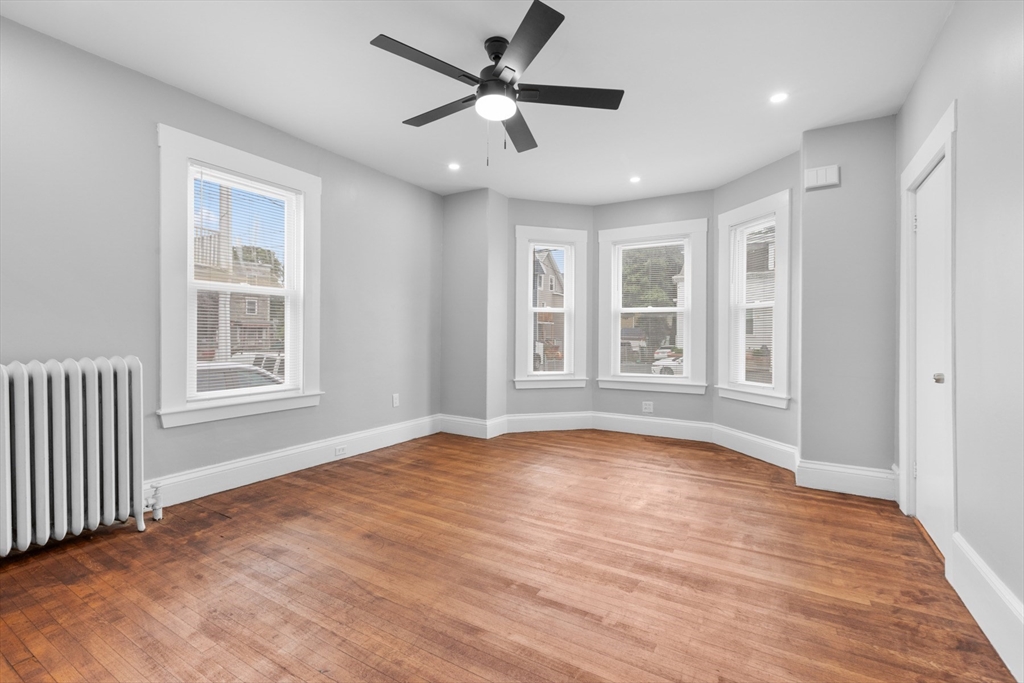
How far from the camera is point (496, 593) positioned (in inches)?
81.6

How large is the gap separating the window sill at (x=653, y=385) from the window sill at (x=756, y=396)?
0.88 feet

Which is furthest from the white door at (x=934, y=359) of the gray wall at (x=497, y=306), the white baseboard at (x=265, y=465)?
the white baseboard at (x=265, y=465)

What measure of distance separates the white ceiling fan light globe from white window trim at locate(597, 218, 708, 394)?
334 cm

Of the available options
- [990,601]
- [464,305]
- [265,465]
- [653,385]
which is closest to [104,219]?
[265,465]

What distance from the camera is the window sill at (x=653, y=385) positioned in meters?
5.19

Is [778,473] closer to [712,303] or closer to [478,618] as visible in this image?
[712,303]

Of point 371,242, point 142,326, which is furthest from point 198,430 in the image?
point 371,242

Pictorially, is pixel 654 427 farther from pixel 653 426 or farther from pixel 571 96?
pixel 571 96

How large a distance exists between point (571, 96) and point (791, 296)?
2786 millimetres

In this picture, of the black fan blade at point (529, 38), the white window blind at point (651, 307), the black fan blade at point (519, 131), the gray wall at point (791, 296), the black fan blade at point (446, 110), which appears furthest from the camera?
the white window blind at point (651, 307)

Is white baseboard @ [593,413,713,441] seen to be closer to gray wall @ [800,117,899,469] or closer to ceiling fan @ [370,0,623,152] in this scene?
gray wall @ [800,117,899,469]

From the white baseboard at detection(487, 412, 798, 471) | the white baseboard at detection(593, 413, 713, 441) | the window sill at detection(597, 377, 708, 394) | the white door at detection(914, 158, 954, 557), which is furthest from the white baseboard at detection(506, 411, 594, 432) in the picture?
the white door at detection(914, 158, 954, 557)

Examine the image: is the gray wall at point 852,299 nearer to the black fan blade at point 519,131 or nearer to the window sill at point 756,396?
the window sill at point 756,396

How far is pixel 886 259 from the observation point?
3.30 m
